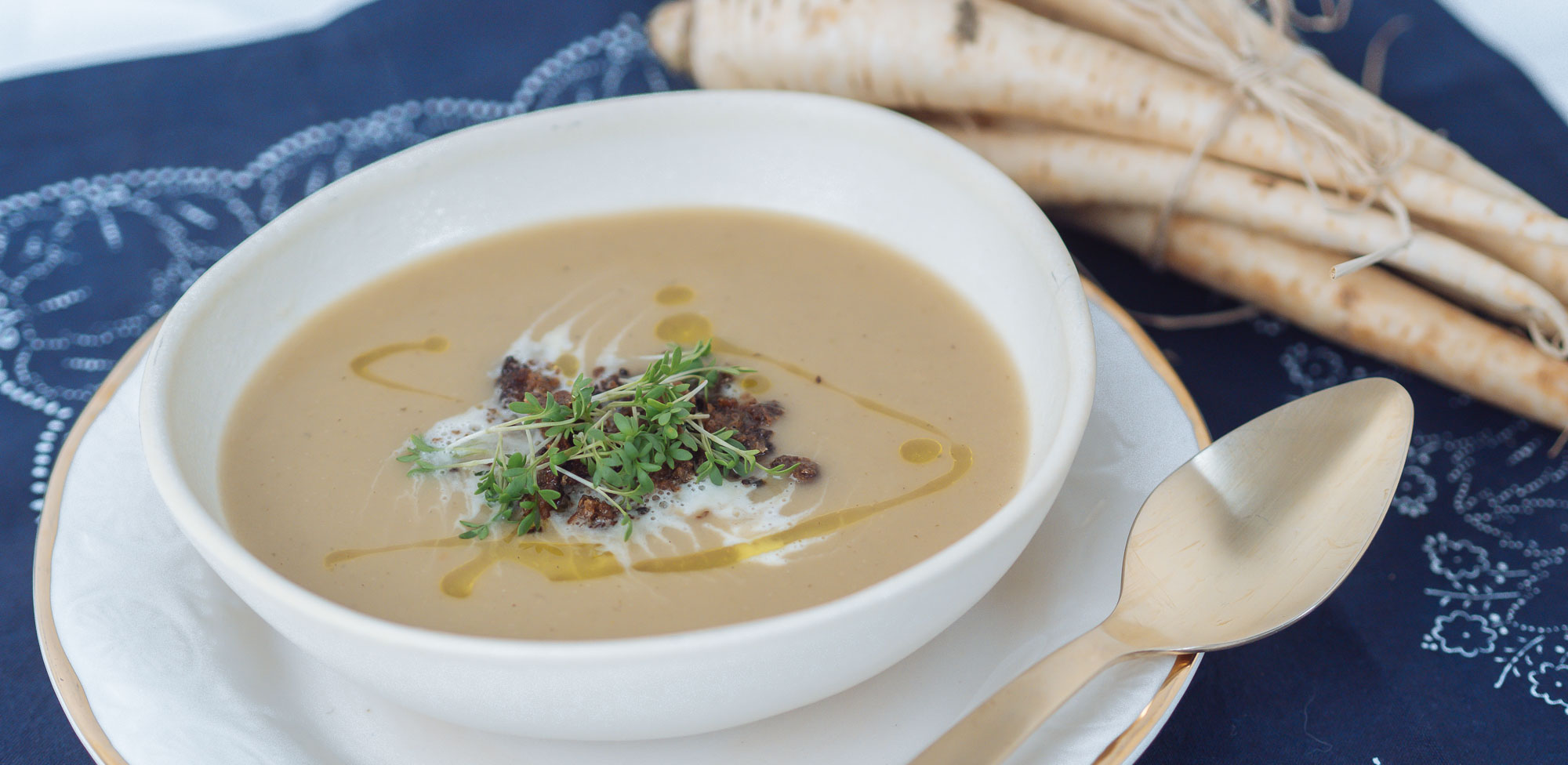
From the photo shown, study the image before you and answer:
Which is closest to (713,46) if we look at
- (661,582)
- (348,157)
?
(348,157)

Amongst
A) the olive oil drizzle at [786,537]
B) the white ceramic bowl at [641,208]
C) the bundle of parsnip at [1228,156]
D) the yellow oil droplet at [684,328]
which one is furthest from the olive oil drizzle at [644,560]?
the bundle of parsnip at [1228,156]

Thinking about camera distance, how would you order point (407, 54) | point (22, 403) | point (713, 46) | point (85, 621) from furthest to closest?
point (407, 54) → point (713, 46) → point (22, 403) → point (85, 621)

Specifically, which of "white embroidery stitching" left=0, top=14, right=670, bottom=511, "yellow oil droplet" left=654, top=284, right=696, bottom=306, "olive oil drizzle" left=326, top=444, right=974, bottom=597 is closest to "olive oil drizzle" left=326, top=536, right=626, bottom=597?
"olive oil drizzle" left=326, top=444, right=974, bottom=597

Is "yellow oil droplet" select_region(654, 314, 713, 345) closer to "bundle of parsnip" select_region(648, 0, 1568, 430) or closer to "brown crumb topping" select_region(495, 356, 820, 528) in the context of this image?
"brown crumb topping" select_region(495, 356, 820, 528)

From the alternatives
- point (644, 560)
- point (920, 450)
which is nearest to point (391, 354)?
point (644, 560)

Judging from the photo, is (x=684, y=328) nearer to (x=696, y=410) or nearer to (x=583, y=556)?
(x=696, y=410)

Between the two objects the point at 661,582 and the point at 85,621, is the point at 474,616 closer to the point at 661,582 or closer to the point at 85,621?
the point at 661,582
